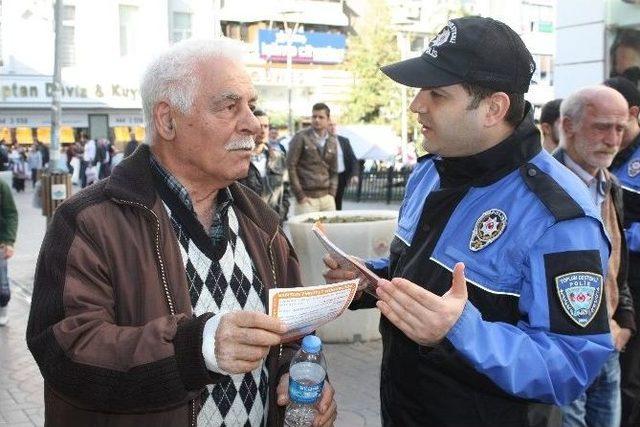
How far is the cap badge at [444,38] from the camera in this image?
250 centimetres

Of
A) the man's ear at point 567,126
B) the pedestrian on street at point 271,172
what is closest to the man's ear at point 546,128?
the man's ear at point 567,126

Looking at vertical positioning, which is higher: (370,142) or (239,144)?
(239,144)

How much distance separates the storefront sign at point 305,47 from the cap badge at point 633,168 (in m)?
44.4

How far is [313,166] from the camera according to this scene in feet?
35.2

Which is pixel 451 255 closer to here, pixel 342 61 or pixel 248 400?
pixel 248 400

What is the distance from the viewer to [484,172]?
250 cm

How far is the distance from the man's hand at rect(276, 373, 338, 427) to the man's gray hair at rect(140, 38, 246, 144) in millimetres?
979

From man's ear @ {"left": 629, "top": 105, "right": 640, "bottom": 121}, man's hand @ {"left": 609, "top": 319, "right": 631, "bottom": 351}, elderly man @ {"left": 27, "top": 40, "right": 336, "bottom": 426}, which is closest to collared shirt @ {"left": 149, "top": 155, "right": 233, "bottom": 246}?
elderly man @ {"left": 27, "top": 40, "right": 336, "bottom": 426}

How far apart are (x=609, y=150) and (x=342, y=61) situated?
47.3 metres

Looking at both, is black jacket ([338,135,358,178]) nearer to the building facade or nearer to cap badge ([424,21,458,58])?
the building facade

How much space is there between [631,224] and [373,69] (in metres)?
32.8

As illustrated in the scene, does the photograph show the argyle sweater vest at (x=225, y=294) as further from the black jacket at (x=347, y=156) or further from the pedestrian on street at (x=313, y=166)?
the black jacket at (x=347, y=156)

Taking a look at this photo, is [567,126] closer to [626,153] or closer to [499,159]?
[626,153]

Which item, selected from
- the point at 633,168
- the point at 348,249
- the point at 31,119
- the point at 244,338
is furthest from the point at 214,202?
the point at 31,119
